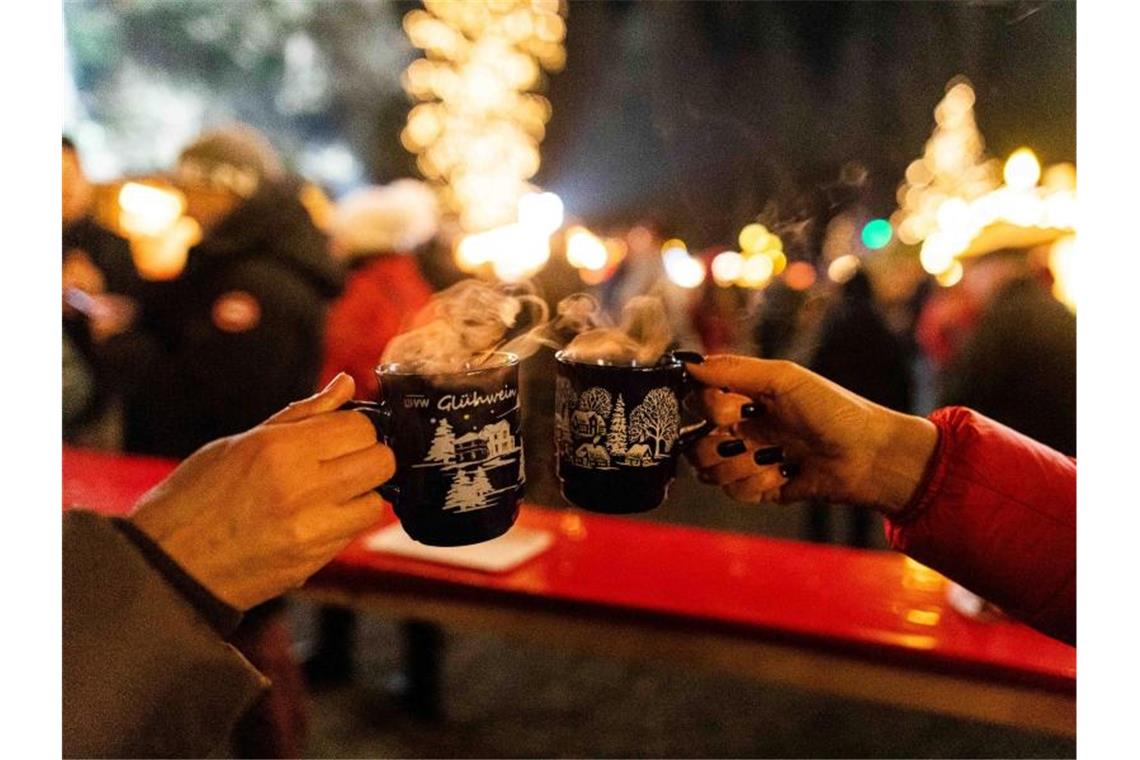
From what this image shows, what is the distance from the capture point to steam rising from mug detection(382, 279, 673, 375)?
2.14 feet

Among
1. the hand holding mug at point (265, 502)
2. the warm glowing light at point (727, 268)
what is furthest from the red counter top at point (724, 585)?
the warm glowing light at point (727, 268)

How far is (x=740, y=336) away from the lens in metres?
0.91

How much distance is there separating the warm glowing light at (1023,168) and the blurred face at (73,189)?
0.93 metres

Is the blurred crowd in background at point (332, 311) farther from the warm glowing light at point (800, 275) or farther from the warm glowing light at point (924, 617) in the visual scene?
the warm glowing light at point (924, 617)

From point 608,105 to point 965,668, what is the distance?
0.88 meters

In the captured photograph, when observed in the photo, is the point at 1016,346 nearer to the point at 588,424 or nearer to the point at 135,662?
the point at 588,424

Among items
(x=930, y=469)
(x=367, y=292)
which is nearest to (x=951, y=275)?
(x=930, y=469)

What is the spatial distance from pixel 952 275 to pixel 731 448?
1.39 feet

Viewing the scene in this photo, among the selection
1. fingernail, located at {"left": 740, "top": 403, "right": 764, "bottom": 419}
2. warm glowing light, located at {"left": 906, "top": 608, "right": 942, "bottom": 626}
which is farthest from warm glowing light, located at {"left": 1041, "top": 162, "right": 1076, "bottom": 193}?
warm glowing light, located at {"left": 906, "top": 608, "right": 942, "bottom": 626}

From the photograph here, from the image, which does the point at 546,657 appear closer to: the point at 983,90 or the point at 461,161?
the point at 461,161

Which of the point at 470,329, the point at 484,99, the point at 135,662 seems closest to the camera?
the point at 135,662

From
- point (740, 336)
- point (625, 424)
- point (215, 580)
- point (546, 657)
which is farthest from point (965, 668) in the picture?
point (546, 657)

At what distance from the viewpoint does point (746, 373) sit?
0.71m
